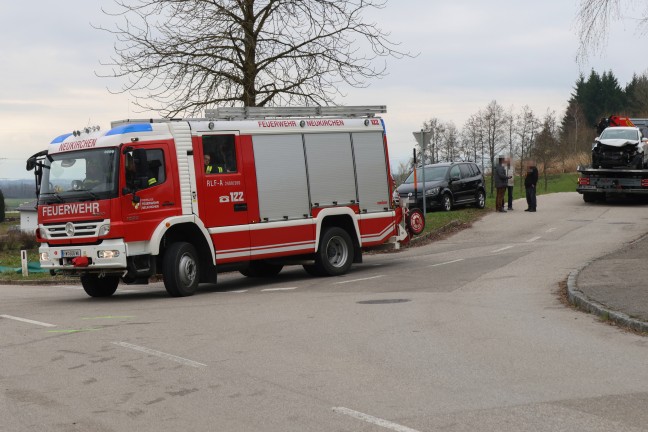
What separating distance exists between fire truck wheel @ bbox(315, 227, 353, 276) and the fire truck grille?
507 centimetres

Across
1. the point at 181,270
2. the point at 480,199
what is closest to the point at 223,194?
the point at 181,270

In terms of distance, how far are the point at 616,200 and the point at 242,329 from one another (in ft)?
92.7

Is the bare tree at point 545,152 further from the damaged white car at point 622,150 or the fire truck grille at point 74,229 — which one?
the fire truck grille at point 74,229

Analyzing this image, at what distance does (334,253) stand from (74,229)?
5.77 metres

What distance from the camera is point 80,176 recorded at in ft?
Answer: 53.7

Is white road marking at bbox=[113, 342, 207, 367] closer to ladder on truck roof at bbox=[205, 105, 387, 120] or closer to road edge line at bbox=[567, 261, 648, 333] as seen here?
road edge line at bbox=[567, 261, 648, 333]

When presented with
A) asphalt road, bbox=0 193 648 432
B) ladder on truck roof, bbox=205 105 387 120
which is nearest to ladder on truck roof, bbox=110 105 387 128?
ladder on truck roof, bbox=205 105 387 120

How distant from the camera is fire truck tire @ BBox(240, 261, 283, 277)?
67.1ft

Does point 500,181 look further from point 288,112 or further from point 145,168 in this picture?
point 145,168

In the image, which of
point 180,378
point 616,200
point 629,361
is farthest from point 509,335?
point 616,200

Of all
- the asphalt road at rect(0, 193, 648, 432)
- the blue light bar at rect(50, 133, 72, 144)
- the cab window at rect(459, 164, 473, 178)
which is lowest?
the asphalt road at rect(0, 193, 648, 432)

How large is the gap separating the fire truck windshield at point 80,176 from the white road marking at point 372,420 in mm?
9699

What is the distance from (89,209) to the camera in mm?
15961

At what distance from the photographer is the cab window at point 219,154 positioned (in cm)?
1719
